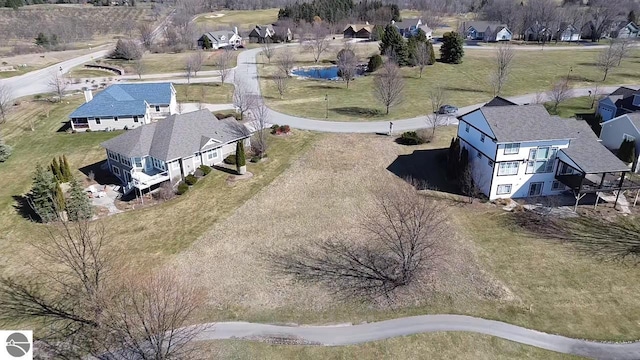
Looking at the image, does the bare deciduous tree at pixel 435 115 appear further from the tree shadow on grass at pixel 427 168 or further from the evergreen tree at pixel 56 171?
the evergreen tree at pixel 56 171

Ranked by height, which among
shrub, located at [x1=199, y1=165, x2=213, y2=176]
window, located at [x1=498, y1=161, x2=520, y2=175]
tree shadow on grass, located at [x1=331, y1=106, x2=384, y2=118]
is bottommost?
shrub, located at [x1=199, y1=165, x2=213, y2=176]

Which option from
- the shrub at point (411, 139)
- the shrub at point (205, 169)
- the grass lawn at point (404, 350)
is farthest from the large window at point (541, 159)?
the shrub at point (205, 169)

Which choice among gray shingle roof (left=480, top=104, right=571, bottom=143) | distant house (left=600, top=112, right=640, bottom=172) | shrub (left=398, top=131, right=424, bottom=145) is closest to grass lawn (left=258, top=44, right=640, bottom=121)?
shrub (left=398, top=131, right=424, bottom=145)

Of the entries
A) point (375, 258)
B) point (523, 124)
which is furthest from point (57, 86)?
point (523, 124)

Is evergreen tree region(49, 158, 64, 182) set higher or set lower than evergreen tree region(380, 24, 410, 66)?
lower

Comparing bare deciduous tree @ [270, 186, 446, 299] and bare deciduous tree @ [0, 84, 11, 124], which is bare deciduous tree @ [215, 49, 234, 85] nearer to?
bare deciduous tree @ [0, 84, 11, 124]

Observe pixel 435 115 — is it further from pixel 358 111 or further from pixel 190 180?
pixel 190 180

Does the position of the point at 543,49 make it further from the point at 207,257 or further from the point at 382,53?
the point at 207,257
